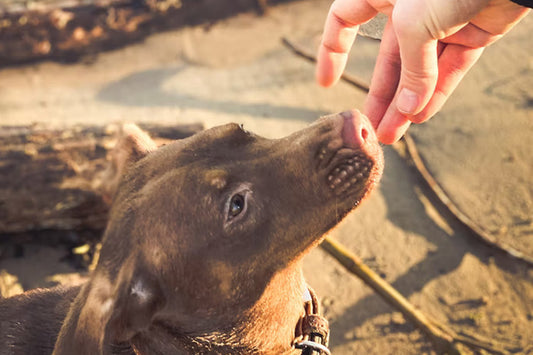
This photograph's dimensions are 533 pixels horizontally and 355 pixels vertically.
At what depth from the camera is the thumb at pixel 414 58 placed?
228 cm

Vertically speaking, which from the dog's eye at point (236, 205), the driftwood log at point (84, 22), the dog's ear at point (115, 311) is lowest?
the driftwood log at point (84, 22)

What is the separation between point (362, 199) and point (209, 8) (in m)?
6.90

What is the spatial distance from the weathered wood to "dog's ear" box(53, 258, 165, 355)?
2.38m

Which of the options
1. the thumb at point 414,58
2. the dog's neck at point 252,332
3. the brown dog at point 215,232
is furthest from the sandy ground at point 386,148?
the thumb at point 414,58

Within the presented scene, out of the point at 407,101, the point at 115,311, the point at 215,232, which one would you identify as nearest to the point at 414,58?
the point at 407,101

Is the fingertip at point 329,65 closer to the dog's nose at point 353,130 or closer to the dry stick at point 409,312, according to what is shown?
the dog's nose at point 353,130

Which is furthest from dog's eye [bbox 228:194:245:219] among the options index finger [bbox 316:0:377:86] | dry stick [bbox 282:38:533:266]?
dry stick [bbox 282:38:533:266]

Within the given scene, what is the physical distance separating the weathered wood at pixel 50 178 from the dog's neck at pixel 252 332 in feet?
7.93

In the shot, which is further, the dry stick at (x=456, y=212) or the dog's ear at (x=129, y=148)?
the dry stick at (x=456, y=212)

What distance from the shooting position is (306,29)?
27.3ft

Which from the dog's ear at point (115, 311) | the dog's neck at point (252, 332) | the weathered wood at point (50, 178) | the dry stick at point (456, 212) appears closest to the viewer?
the dog's ear at point (115, 311)

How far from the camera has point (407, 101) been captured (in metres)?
2.59

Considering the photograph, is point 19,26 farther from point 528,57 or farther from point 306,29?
point 528,57

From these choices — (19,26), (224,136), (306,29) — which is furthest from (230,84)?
(224,136)
